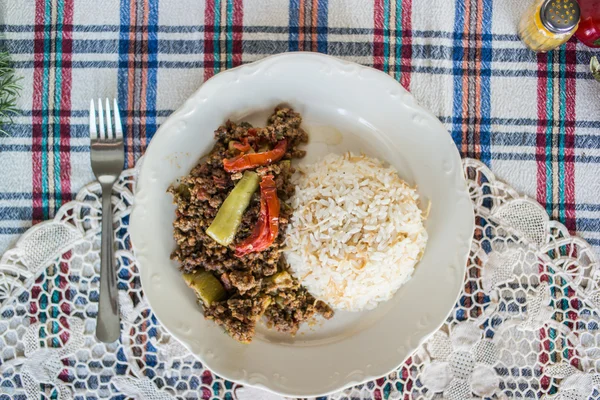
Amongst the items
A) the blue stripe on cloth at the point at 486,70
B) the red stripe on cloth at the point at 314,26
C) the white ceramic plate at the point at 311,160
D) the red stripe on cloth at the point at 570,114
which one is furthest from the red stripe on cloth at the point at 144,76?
the red stripe on cloth at the point at 570,114

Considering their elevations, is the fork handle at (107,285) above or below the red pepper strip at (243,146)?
below

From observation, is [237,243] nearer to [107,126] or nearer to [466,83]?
[107,126]

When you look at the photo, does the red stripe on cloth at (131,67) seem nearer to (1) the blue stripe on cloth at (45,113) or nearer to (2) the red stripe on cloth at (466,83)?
(1) the blue stripe on cloth at (45,113)

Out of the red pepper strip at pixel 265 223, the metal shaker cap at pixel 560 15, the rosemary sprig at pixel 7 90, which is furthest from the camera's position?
the rosemary sprig at pixel 7 90

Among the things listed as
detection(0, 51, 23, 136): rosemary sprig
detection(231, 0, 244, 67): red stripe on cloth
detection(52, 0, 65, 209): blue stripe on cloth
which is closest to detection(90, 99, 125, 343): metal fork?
detection(52, 0, 65, 209): blue stripe on cloth

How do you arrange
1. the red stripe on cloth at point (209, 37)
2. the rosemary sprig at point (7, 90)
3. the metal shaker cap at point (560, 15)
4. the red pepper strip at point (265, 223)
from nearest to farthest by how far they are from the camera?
1. the red pepper strip at point (265, 223)
2. the metal shaker cap at point (560, 15)
3. the rosemary sprig at point (7, 90)
4. the red stripe on cloth at point (209, 37)

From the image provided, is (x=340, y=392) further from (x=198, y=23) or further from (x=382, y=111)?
(x=198, y=23)

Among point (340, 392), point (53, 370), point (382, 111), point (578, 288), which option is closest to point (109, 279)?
point (53, 370)
